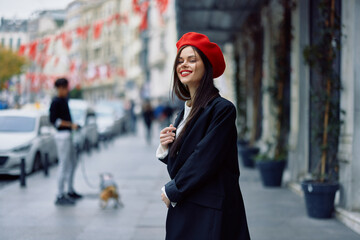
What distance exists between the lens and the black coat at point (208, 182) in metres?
2.51

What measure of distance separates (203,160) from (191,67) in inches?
21.4

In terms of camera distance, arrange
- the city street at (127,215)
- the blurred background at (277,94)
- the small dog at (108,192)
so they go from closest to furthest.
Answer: the city street at (127,215) < the blurred background at (277,94) < the small dog at (108,192)

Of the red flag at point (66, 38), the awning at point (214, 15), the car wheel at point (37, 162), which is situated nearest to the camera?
the awning at point (214, 15)

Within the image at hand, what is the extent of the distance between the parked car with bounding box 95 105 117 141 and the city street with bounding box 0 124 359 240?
33.0 feet

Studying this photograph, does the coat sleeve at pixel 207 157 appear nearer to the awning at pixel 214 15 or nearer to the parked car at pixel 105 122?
the awning at pixel 214 15

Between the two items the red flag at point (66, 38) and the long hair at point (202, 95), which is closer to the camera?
the long hair at point (202, 95)

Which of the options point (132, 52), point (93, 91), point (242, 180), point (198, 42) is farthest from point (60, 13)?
point (93, 91)

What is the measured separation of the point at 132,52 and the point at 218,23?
5102cm

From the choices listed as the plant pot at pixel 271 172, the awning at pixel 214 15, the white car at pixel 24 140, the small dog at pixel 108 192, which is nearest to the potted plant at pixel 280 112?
the plant pot at pixel 271 172

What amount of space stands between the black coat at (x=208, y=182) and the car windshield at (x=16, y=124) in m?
9.57

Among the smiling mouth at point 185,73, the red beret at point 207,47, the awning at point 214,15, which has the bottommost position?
the smiling mouth at point 185,73

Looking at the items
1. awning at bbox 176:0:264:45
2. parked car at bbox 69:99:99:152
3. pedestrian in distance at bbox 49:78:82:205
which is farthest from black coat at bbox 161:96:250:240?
parked car at bbox 69:99:99:152

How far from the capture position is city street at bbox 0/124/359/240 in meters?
5.74

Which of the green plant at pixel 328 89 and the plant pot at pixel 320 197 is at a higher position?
the green plant at pixel 328 89
